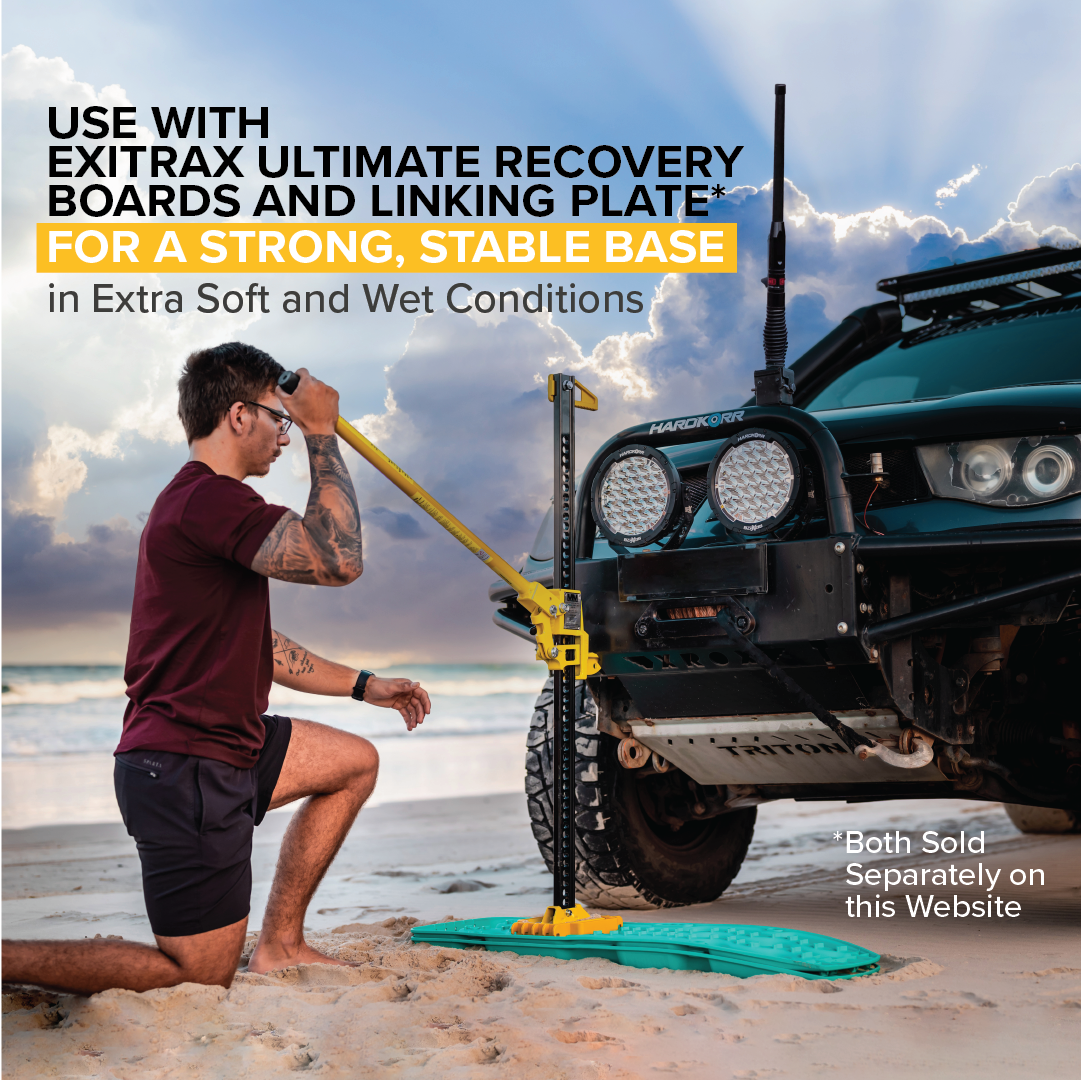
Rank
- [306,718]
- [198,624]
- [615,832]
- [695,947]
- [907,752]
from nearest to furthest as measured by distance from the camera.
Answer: [198,624] → [695,947] → [907,752] → [615,832] → [306,718]

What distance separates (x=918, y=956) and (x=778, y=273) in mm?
2086

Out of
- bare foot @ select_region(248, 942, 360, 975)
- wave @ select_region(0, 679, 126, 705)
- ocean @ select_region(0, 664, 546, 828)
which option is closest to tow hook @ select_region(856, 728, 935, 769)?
bare foot @ select_region(248, 942, 360, 975)

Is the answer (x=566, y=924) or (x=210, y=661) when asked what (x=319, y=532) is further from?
(x=566, y=924)

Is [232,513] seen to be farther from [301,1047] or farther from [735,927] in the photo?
[735,927]

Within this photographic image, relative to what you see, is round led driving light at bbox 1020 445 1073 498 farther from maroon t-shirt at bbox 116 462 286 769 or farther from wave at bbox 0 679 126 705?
wave at bbox 0 679 126 705

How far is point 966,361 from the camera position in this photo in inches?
163

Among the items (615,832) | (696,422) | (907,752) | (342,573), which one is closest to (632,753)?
(615,832)

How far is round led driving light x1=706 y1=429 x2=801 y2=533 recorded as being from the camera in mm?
3010

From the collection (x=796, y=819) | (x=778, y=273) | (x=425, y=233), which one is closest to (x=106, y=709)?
(x=796, y=819)

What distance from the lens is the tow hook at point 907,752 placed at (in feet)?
10.1

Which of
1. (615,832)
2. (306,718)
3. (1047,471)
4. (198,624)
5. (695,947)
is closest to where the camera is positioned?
(198,624)

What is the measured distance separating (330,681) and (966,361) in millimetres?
2453

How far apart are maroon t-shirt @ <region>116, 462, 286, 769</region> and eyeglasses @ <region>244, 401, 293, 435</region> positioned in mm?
209

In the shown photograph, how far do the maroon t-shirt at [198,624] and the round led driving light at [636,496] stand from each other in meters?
0.98
